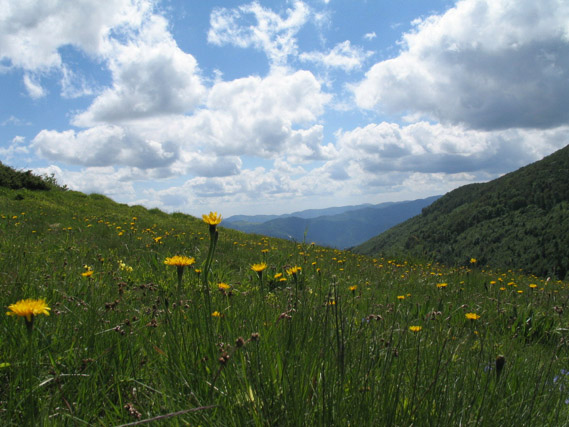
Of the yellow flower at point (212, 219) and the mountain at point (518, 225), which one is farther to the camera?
the mountain at point (518, 225)

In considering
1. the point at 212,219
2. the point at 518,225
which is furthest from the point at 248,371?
the point at 518,225

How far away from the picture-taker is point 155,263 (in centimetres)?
501

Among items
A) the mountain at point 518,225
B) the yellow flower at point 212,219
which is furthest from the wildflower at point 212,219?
the mountain at point 518,225

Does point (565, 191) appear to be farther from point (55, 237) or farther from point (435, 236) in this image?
point (55, 237)

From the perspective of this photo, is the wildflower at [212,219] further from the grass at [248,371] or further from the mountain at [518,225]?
the mountain at [518,225]

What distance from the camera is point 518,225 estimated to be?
4754 inches

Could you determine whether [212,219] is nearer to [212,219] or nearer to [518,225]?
[212,219]

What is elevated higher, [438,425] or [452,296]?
[438,425]

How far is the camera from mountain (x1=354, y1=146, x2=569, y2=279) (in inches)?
3824

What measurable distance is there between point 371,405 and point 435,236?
154 metres

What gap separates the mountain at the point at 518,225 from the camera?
9712cm

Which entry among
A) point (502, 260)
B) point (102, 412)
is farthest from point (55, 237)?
point (502, 260)

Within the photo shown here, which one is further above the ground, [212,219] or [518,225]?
[212,219]

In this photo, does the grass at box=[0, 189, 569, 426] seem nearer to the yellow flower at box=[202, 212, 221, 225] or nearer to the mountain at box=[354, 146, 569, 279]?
the yellow flower at box=[202, 212, 221, 225]
